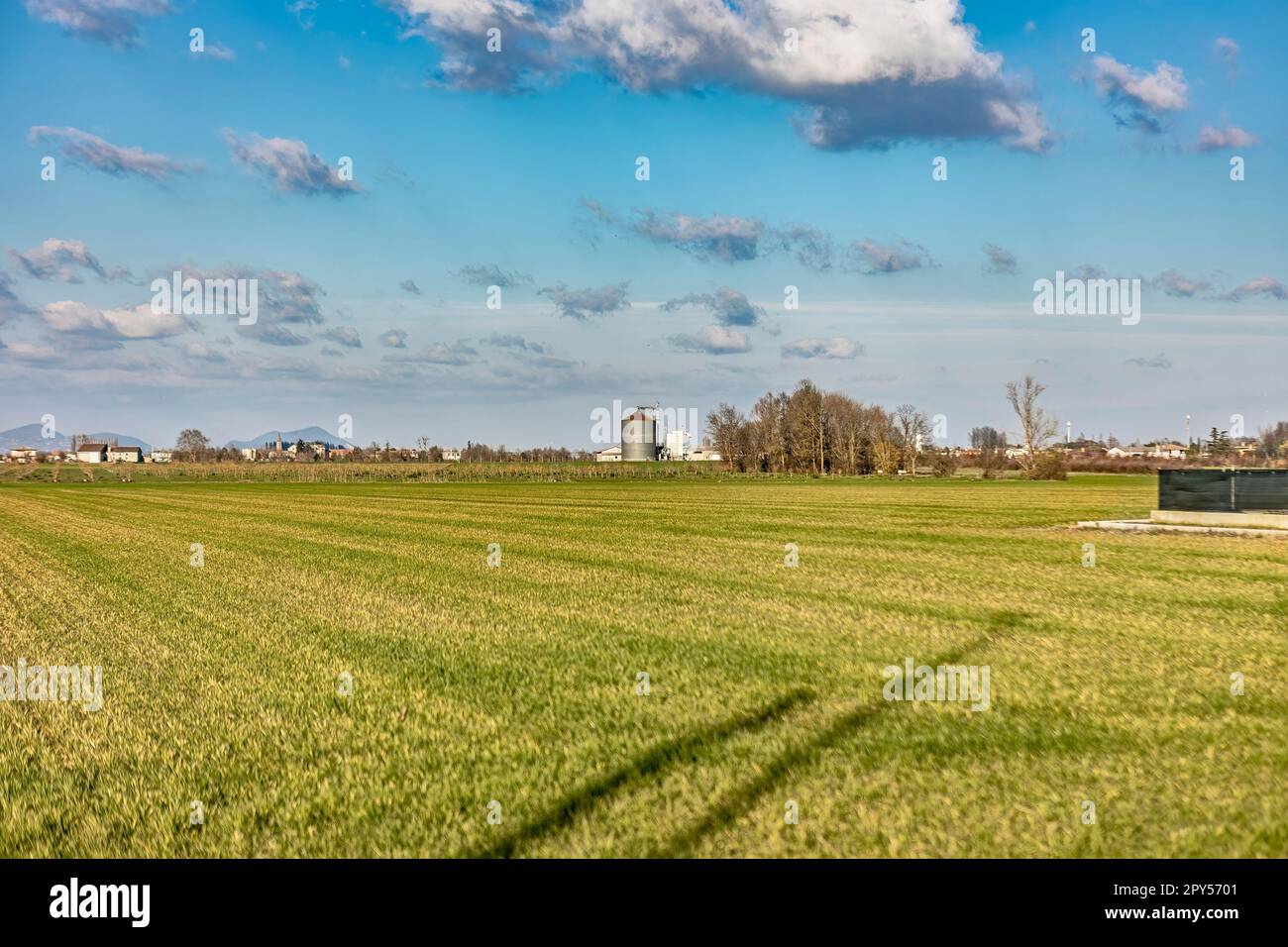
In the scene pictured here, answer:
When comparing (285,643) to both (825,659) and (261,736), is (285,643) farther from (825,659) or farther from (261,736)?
(825,659)

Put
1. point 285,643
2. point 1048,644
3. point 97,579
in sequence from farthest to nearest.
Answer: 1. point 97,579
2. point 285,643
3. point 1048,644

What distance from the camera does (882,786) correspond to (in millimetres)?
5480

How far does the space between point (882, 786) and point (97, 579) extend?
14.9m

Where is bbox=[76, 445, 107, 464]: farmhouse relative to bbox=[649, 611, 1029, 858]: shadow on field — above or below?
above

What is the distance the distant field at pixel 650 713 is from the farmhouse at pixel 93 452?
182138 millimetres

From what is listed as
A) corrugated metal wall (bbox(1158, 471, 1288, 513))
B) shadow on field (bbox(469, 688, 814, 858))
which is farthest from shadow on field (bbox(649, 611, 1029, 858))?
corrugated metal wall (bbox(1158, 471, 1288, 513))

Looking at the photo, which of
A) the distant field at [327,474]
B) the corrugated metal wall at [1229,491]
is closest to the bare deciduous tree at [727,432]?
the distant field at [327,474]

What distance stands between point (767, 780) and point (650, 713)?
168 cm

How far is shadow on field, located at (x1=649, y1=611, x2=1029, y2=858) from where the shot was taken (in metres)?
4.72
